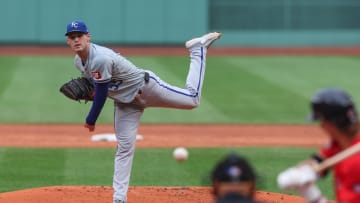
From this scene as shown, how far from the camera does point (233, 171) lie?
363 centimetres

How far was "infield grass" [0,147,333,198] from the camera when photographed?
978cm

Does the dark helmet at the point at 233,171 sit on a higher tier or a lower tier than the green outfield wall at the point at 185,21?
higher

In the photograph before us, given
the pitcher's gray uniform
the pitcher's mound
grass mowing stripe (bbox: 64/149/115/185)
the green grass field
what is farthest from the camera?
the green grass field

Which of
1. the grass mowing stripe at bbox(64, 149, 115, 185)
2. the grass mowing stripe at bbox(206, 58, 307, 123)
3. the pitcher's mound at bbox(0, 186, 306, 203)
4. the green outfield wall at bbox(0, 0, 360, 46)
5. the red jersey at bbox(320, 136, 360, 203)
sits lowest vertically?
the green outfield wall at bbox(0, 0, 360, 46)

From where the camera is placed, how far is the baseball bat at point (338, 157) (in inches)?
161

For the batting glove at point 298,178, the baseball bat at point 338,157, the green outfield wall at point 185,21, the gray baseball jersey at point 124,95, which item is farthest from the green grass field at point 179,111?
the green outfield wall at point 185,21

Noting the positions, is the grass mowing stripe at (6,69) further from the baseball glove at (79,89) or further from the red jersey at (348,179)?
the red jersey at (348,179)

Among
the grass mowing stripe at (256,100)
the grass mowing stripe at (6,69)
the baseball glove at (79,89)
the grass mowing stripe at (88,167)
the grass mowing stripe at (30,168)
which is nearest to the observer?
the baseball glove at (79,89)

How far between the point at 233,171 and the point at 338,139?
30.0 inches

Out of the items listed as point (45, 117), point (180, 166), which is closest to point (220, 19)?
point (45, 117)

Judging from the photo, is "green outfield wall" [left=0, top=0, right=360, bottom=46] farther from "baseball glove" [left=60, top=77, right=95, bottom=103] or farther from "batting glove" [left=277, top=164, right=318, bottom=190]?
"batting glove" [left=277, top=164, right=318, bottom=190]

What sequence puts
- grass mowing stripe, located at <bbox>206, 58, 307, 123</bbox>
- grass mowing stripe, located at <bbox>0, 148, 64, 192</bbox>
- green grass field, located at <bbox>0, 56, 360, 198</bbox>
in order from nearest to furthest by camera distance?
grass mowing stripe, located at <bbox>0, 148, 64, 192</bbox>, green grass field, located at <bbox>0, 56, 360, 198</bbox>, grass mowing stripe, located at <bbox>206, 58, 307, 123</bbox>

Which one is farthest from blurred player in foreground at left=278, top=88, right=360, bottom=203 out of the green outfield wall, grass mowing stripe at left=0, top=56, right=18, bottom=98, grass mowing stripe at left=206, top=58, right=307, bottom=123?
the green outfield wall

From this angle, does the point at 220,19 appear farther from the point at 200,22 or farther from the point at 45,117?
the point at 45,117
